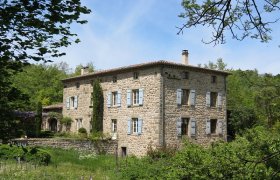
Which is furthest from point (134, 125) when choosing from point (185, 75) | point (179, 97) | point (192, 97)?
point (185, 75)

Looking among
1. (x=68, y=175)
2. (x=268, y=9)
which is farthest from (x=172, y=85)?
(x=268, y=9)

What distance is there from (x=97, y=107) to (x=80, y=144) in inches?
156

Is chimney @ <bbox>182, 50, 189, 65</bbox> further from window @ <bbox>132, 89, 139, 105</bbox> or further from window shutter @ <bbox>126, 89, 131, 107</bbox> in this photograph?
window shutter @ <bbox>126, 89, 131, 107</bbox>

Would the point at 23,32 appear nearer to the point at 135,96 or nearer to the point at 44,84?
the point at 135,96

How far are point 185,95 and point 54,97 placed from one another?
1008 inches

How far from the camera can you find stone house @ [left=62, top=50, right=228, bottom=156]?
24.0 metres

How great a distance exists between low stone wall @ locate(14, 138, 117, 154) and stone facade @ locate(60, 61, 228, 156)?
80 cm

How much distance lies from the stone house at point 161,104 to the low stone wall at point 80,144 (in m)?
0.88

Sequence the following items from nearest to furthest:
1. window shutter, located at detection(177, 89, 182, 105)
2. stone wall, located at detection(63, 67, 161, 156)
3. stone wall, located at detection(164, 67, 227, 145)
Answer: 1. stone wall, located at detection(63, 67, 161, 156)
2. stone wall, located at detection(164, 67, 227, 145)
3. window shutter, located at detection(177, 89, 182, 105)

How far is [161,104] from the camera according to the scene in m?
23.8

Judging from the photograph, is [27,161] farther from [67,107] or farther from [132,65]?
[67,107]

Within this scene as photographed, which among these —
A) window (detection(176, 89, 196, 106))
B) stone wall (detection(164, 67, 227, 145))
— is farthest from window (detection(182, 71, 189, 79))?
window (detection(176, 89, 196, 106))

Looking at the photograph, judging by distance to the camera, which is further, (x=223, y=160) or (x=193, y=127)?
(x=193, y=127)

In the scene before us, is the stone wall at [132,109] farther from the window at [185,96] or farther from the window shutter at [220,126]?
the window shutter at [220,126]
